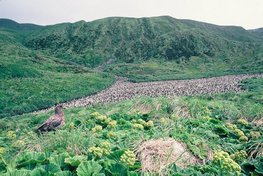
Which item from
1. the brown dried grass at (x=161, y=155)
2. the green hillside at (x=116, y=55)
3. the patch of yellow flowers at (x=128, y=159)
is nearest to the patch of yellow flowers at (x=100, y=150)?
the patch of yellow flowers at (x=128, y=159)

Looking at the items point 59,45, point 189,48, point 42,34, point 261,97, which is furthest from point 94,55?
point 261,97

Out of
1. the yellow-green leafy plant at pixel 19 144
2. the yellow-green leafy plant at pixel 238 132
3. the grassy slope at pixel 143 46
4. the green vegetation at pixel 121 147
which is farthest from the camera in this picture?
the grassy slope at pixel 143 46

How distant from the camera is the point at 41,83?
47.3m

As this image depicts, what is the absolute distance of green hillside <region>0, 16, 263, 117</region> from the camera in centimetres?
5571

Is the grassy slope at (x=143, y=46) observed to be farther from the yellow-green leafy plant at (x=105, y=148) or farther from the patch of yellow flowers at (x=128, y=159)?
the patch of yellow flowers at (x=128, y=159)

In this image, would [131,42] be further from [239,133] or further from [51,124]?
[239,133]

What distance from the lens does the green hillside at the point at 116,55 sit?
55.7m

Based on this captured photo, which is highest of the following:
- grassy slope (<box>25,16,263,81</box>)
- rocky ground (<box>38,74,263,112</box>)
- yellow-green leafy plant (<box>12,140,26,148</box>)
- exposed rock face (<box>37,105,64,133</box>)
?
yellow-green leafy plant (<box>12,140,26,148</box>)

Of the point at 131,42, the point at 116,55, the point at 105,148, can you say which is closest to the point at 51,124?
the point at 105,148

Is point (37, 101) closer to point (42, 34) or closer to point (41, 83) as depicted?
point (41, 83)

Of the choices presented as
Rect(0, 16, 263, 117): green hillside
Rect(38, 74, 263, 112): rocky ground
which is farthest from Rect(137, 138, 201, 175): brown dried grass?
Rect(0, 16, 263, 117): green hillside

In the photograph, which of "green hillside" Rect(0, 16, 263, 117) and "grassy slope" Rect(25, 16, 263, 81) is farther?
"grassy slope" Rect(25, 16, 263, 81)

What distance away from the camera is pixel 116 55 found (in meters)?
120

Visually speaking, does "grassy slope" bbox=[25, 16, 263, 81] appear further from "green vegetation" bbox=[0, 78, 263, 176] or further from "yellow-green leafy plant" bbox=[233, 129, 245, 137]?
"yellow-green leafy plant" bbox=[233, 129, 245, 137]
